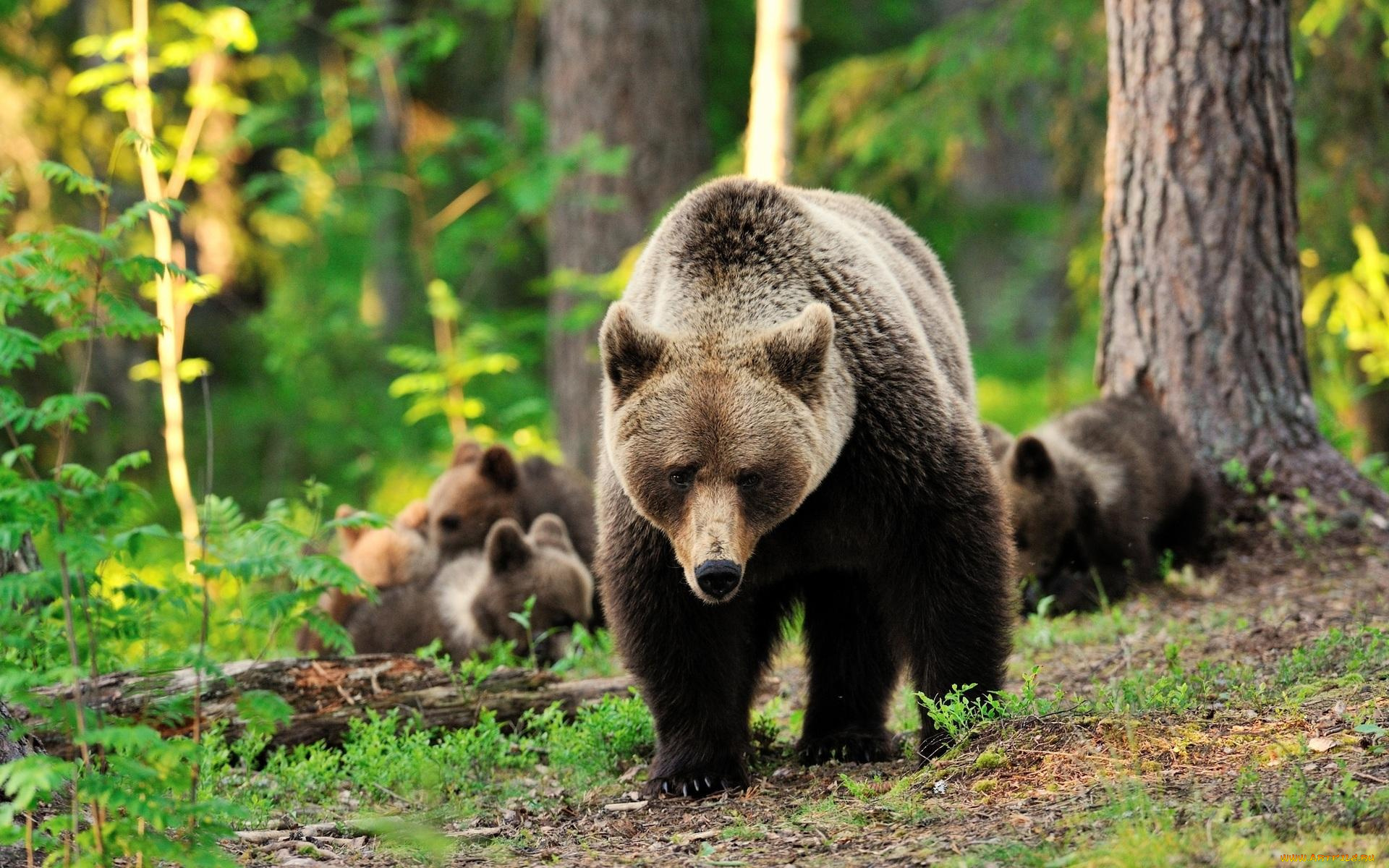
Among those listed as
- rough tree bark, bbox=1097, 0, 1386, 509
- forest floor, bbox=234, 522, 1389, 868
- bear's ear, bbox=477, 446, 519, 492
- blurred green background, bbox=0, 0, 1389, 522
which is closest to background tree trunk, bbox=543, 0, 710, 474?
blurred green background, bbox=0, 0, 1389, 522

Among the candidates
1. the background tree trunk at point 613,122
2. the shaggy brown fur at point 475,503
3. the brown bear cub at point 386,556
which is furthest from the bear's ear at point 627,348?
the background tree trunk at point 613,122

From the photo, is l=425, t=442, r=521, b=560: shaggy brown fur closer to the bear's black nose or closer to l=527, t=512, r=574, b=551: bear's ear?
l=527, t=512, r=574, b=551: bear's ear

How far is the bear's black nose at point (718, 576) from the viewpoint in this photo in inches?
170

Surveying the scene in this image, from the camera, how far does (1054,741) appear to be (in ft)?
14.3

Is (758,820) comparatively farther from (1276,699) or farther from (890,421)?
(1276,699)

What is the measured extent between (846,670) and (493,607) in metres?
2.73

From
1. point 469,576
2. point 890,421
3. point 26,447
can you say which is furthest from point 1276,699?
point 469,576

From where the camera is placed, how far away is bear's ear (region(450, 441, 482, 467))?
31.2 ft

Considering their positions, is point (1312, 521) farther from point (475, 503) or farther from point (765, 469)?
point (475, 503)

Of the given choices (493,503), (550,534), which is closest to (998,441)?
(550,534)

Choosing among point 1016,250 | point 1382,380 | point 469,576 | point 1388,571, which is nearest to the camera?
point 1388,571

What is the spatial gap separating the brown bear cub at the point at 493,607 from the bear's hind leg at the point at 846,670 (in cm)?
237

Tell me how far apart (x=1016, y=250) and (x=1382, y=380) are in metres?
21.3

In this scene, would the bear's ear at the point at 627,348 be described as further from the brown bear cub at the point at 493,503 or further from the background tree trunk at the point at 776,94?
the background tree trunk at the point at 776,94
